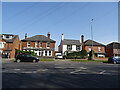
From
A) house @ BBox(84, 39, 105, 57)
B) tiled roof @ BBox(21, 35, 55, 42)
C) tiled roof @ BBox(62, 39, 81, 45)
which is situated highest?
tiled roof @ BBox(21, 35, 55, 42)

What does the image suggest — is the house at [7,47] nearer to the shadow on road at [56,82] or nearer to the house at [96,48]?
the house at [96,48]

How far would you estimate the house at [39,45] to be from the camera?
43156 mm

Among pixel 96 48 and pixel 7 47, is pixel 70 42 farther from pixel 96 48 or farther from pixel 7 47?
pixel 7 47

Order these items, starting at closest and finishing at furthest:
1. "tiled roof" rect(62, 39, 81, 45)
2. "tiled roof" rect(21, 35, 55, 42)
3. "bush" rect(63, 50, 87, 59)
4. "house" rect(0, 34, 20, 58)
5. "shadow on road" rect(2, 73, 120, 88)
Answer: "shadow on road" rect(2, 73, 120, 88), "house" rect(0, 34, 20, 58), "bush" rect(63, 50, 87, 59), "tiled roof" rect(21, 35, 55, 42), "tiled roof" rect(62, 39, 81, 45)

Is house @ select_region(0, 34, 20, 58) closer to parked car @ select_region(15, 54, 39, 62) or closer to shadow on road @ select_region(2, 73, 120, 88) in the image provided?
parked car @ select_region(15, 54, 39, 62)

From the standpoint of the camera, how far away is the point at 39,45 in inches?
1734

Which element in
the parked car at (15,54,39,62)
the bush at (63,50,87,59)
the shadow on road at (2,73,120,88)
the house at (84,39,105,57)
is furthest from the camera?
the house at (84,39,105,57)

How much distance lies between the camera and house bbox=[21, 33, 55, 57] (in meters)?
43.2

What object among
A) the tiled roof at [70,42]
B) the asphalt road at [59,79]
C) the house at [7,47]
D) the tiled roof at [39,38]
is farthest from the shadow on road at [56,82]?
the tiled roof at [70,42]

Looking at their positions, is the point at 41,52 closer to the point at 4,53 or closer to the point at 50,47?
the point at 50,47

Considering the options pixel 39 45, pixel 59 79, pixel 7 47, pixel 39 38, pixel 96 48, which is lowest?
pixel 59 79

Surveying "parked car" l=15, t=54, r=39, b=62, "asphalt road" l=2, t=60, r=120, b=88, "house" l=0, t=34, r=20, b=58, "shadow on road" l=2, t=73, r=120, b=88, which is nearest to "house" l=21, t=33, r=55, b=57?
"house" l=0, t=34, r=20, b=58

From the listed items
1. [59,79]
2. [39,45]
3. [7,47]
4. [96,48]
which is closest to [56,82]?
[59,79]

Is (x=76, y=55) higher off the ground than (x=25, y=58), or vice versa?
(x=25, y=58)
